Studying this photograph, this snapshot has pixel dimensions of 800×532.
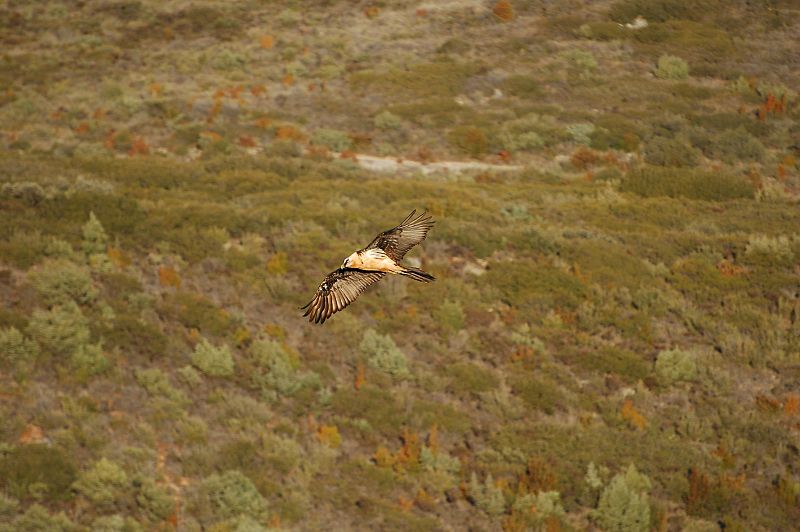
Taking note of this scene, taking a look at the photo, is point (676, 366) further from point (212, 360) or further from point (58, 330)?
point (58, 330)

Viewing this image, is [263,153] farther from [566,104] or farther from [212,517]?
[212,517]

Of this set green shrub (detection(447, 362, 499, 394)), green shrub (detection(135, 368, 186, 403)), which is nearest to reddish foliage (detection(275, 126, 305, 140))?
green shrub (detection(447, 362, 499, 394))

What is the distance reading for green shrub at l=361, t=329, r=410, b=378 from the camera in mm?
20031

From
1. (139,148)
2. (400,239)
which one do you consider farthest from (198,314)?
(139,148)

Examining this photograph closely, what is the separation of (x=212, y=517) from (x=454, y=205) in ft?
54.1

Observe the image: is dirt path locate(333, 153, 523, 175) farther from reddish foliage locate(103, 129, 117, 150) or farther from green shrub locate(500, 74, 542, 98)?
reddish foliage locate(103, 129, 117, 150)

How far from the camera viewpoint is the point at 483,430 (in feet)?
61.3

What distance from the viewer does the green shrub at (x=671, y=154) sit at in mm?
37781

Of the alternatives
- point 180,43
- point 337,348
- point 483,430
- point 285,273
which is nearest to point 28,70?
point 180,43

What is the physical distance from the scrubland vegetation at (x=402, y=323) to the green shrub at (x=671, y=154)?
120 millimetres

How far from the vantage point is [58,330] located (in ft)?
61.7

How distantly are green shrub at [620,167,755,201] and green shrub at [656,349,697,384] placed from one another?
1433 cm

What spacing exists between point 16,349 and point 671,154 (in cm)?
2754

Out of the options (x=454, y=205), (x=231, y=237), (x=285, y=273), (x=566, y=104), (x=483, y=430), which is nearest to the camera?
(x=483, y=430)
